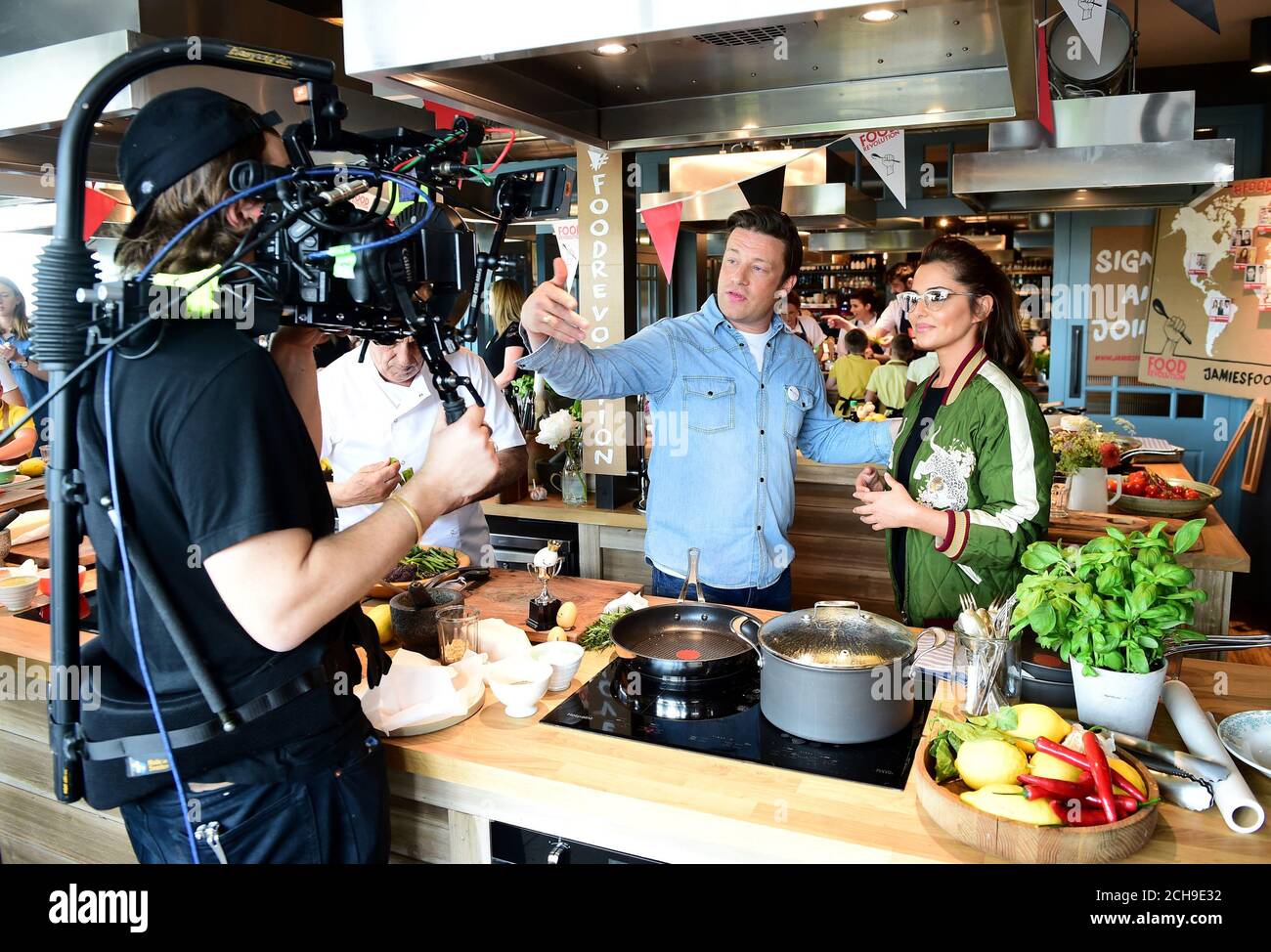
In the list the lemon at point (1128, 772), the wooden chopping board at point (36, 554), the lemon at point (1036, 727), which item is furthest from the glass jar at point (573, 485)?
the lemon at point (1128, 772)

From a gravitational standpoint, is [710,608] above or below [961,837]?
above

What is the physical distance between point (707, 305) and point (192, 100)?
78.8 inches

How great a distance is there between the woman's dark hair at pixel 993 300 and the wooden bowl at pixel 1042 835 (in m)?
1.57

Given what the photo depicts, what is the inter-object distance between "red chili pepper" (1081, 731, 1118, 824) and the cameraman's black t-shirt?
4.03 ft

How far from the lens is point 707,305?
3.12 m

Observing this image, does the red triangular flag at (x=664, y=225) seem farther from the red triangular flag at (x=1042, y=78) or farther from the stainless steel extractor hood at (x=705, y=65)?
the red triangular flag at (x=1042, y=78)

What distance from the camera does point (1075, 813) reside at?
135 cm

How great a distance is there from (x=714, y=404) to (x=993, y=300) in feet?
2.97

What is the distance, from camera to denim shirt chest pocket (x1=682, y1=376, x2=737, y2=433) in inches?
118

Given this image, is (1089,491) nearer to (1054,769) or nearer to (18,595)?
(1054,769)

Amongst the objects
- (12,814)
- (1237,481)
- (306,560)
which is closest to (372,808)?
(306,560)

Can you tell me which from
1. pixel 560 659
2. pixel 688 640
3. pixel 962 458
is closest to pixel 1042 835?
pixel 688 640

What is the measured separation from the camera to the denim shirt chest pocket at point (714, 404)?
301 centimetres
